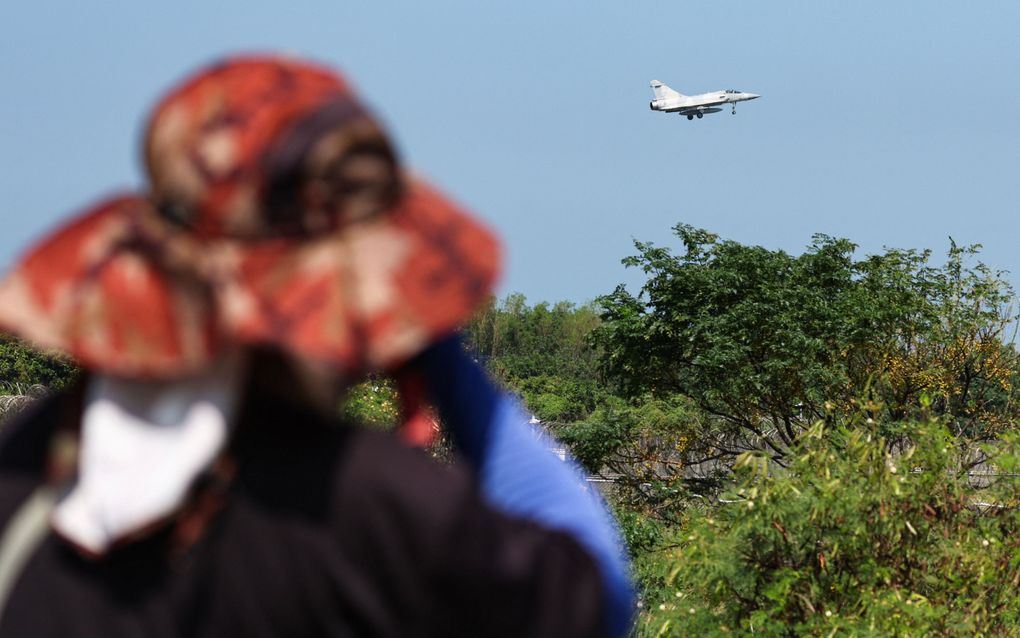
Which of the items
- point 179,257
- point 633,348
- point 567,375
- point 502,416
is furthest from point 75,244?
point 567,375

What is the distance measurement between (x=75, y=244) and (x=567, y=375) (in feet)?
221

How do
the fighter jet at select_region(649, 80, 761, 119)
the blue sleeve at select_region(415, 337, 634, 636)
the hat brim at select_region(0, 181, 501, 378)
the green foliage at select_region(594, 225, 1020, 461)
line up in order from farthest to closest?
the fighter jet at select_region(649, 80, 761, 119), the green foliage at select_region(594, 225, 1020, 461), the blue sleeve at select_region(415, 337, 634, 636), the hat brim at select_region(0, 181, 501, 378)

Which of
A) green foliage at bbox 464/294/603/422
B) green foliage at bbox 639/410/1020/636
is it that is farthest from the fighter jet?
green foliage at bbox 639/410/1020/636

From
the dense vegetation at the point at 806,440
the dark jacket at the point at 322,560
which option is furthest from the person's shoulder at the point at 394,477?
the dense vegetation at the point at 806,440

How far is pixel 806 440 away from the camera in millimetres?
6363

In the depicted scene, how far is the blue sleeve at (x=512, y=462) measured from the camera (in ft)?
3.83

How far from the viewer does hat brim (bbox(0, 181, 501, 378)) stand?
102 centimetres

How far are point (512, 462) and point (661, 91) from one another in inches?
3088

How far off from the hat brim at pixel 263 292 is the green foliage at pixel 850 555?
4964 millimetres

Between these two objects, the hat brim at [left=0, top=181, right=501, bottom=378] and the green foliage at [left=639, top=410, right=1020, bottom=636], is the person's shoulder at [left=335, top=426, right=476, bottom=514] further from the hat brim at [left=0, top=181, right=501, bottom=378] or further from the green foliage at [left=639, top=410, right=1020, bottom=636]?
the green foliage at [left=639, top=410, right=1020, bottom=636]

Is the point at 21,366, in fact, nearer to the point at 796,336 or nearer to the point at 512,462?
the point at 796,336

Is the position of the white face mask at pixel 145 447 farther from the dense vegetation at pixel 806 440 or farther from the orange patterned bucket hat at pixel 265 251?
the dense vegetation at pixel 806 440

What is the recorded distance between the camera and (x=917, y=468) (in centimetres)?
660

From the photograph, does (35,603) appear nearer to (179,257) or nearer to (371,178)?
(179,257)
